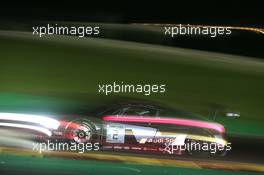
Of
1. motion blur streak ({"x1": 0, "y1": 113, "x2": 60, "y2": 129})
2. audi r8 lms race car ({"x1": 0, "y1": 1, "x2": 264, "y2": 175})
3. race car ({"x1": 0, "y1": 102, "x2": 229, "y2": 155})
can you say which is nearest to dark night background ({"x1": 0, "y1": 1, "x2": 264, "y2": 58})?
audi r8 lms race car ({"x1": 0, "y1": 1, "x2": 264, "y2": 175})

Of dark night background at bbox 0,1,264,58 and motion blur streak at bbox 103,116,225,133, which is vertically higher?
dark night background at bbox 0,1,264,58

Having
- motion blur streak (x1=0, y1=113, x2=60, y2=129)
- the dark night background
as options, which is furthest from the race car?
the dark night background

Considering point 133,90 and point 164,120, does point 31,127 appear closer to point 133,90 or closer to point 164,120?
point 133,90

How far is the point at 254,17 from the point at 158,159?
110 cm


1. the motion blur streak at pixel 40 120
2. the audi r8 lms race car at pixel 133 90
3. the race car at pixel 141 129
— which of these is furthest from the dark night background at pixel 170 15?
the motion blur streak at pixel 40 120

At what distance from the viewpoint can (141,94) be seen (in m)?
2.79

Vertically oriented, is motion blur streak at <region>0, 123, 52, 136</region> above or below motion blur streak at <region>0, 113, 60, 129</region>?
below

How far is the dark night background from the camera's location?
2818 mm

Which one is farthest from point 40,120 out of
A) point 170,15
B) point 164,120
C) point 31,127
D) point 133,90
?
A: point 170,15

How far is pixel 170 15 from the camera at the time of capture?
286cm

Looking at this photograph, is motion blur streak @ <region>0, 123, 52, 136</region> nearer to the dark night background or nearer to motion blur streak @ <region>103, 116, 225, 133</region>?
motion blur streak @ <region>103, 116, 225, 133</region>

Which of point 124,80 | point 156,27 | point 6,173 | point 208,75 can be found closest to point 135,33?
point 156,27

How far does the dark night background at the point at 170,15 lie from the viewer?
2.82 metres

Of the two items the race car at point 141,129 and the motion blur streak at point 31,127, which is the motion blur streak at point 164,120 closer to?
the race car at point 141,129
